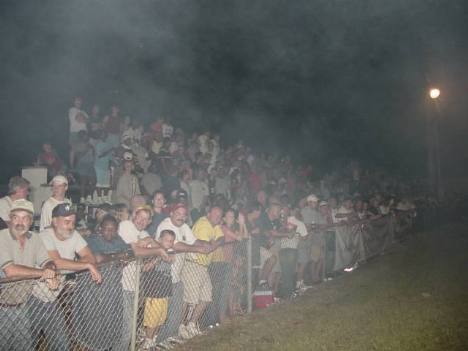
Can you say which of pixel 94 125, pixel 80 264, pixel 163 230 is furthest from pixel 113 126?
pixel 80 264

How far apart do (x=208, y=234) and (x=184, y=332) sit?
1299 millimetres

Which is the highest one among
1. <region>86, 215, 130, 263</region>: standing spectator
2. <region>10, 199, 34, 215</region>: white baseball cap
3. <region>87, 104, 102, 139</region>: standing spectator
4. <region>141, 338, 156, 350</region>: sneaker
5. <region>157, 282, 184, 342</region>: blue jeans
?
<region>87, 104, 102, 139</region>: standing spectator

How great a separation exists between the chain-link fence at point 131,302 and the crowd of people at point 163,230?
0.05 ft

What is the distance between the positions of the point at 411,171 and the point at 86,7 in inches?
745

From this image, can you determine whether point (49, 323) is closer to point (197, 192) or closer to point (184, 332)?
point (184, 332)

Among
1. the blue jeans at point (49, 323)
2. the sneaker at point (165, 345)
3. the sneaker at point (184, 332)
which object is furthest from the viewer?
the sneaker at point (184, 332)

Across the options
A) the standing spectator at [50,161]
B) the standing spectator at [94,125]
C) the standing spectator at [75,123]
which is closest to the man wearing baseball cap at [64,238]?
the standing spectator at [50,161]

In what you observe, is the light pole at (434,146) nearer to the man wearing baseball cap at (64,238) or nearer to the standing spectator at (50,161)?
the standing spectator at (50,161)

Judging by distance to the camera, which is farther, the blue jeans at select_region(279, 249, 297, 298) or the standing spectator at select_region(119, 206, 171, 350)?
the blue jeans at select_region(279, 249, 297, 298)

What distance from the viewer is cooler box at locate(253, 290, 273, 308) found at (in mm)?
6410

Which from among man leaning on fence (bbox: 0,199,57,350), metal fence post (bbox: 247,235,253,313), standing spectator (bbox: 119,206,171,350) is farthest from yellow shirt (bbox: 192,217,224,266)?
man leaning on fence (bbox: 0,199,57,350)

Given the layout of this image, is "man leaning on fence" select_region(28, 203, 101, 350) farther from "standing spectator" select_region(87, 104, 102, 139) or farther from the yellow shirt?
"standing spectator" select_region(87, 104, 102, 139)

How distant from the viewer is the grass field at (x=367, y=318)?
473 centimetres

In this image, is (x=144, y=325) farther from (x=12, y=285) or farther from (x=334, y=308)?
(x=334, y=308)
